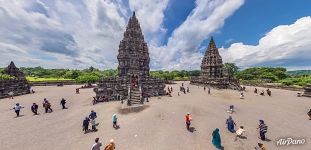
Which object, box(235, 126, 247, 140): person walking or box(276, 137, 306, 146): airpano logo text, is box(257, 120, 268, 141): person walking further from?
box(235, 126, 247, 140): person walking

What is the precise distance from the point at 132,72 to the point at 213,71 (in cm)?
3144

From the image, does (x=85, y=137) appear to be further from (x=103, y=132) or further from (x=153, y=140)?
(x=153, y=140)

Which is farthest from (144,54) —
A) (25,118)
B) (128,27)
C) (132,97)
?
(25,118)

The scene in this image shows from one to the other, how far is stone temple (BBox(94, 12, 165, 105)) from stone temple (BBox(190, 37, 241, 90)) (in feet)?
74.9

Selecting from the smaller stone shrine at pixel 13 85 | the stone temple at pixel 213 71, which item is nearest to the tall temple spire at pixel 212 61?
the stone temple at pixel 213 71

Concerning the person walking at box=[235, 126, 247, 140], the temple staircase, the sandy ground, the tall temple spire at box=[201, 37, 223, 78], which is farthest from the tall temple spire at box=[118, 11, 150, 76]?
the tall temple spire at box=[201, 37, 223, 78]

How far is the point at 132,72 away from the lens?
2897cm

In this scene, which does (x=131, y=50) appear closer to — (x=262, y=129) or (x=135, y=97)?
(x=135, y=97)

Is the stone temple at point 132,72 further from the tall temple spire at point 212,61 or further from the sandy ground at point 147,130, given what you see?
the tall temple spire at point 212,61

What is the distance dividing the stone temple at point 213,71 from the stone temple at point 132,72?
22828 millimetres

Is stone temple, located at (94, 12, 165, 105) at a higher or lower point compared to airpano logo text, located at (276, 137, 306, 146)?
higher

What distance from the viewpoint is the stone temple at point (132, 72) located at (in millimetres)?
24031

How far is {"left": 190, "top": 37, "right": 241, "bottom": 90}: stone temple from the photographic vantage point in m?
42.4

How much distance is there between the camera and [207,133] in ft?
36.3
